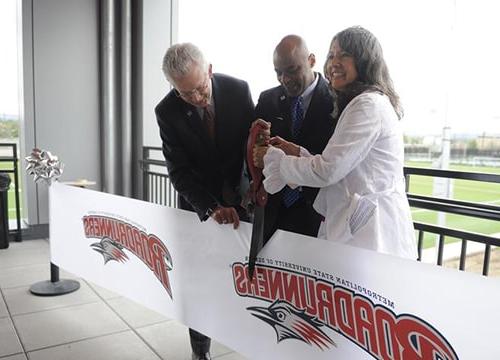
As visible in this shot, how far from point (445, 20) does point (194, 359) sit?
7249 millimetres

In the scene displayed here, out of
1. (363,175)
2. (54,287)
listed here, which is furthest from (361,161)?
(54,287)

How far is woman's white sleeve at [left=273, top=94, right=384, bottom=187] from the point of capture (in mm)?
1169

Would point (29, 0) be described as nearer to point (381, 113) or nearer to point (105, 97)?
point (105, 97)

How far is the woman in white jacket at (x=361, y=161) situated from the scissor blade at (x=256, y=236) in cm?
18

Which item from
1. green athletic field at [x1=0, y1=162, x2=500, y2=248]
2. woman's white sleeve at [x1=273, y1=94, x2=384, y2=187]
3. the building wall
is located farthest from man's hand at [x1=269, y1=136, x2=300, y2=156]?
green athletic field at [x1=0, y1=162, x2=500, y2=248]

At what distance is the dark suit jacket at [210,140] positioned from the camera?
1.83 meters

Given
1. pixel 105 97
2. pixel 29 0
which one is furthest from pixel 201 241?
pixel 29 0

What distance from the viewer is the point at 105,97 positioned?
4.57 m

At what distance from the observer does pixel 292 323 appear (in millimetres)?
1486

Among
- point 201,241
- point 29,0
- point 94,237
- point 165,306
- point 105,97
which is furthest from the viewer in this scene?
point 105,97

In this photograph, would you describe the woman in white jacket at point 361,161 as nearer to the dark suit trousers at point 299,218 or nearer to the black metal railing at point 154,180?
the dark suit trousers at point 299,218

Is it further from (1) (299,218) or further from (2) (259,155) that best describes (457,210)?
(2) (259,155)

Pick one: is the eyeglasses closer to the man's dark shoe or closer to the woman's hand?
the woman's hand

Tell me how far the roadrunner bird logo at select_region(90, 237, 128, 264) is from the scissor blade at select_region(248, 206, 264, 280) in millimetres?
972
